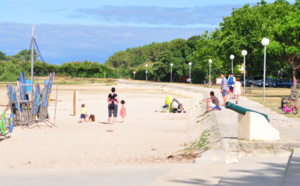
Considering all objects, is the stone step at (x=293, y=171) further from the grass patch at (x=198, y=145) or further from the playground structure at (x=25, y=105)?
the playground structure at (x=25, y=105)

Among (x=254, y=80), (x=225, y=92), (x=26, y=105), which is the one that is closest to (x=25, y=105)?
(x=26, y=105)

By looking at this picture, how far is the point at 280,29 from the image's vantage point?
51781mm

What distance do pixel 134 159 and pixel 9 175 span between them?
340cm

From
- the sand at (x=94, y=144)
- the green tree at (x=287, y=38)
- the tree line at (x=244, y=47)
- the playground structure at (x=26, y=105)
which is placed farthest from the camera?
the tree line at (x=244, y=47)

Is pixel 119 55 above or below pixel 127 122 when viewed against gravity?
above

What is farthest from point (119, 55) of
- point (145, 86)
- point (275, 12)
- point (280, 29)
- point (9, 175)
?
point (9, 175)

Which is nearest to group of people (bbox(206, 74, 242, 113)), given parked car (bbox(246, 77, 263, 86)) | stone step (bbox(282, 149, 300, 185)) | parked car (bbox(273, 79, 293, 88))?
stone step (bbox(282, 149, 300, 185))

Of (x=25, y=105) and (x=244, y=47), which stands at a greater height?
(x=244, y=47)

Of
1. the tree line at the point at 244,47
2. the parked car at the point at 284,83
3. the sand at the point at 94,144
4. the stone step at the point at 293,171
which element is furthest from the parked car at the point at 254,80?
the stone step at the point at 293,171

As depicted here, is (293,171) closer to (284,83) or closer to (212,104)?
(212,104)

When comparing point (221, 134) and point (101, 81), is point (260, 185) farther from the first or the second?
point (101, 81)

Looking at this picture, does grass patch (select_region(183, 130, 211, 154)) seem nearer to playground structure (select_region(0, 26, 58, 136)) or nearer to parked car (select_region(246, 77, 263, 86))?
playground structure (select_region(0, 26, 58, 136))

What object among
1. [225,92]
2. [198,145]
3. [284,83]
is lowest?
[198,145]

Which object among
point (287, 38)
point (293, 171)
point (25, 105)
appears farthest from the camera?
point (287, 38)
